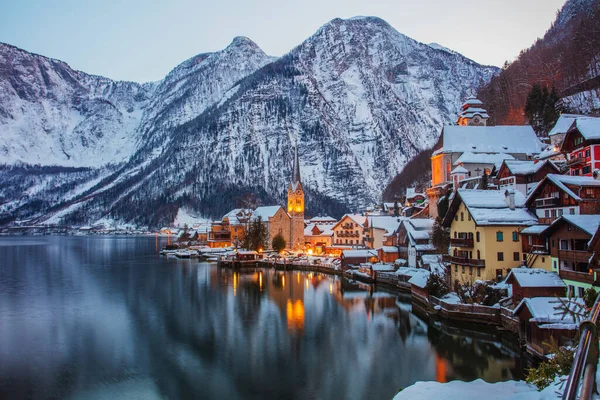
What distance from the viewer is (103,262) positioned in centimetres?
8169

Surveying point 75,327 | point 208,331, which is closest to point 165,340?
point 208,331

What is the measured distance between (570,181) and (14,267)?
75828 millimetres

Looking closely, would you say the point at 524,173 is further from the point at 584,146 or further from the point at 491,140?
the point at 491,140

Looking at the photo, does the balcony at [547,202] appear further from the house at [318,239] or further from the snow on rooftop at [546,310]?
the house at [318,239]

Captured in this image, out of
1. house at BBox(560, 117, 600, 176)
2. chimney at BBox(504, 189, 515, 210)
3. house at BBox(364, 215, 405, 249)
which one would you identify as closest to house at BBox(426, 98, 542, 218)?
house at BBox(364, 215, 405, 249)

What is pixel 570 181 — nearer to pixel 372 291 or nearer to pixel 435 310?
pixel 435 310

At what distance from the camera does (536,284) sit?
25.4m

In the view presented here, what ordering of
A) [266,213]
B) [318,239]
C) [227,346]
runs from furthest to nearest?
[266,213], [318,239], [227,346]

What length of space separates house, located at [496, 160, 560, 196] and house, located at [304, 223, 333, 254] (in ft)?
161

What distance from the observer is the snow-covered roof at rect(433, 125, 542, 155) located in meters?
59.2

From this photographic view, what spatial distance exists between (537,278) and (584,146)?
15.4 m

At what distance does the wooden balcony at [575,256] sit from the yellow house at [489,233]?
20.6ft

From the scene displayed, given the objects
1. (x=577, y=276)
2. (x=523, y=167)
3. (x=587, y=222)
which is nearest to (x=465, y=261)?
(x=577, y=276)

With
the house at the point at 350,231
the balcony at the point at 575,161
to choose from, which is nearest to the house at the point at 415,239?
the balcony at the point at 575,161
